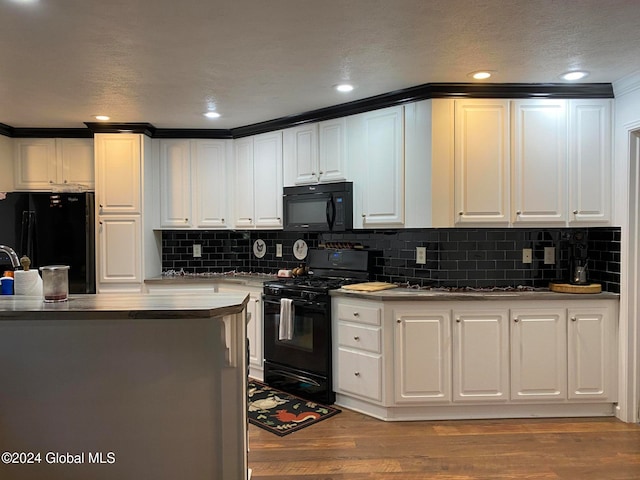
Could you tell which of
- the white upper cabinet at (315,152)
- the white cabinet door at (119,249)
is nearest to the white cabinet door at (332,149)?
the white upper cabinet at (315,152)

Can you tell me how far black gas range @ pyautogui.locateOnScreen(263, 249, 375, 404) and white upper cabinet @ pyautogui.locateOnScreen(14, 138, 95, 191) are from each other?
2.24 metres

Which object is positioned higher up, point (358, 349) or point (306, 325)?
point (306, 325)

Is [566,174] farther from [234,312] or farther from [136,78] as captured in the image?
[136,78]

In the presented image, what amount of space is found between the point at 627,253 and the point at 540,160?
850 mm

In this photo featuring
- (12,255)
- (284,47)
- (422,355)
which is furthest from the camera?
(422,355)

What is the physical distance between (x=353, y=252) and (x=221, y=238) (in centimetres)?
165

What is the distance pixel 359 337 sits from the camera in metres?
3.54

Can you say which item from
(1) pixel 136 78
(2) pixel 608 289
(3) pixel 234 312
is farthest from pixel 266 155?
(2) pixel 608 289

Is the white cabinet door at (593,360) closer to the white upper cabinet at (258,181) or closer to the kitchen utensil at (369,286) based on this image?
the kitchen utensil at (369,286)

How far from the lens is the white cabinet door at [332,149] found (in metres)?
3.93

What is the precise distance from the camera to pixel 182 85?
3305 millimetres

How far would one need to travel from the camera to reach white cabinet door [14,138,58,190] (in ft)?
15.4

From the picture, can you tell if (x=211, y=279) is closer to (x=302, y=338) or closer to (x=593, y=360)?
(x=302, y=338)

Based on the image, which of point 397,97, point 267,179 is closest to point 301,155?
point 267,179
